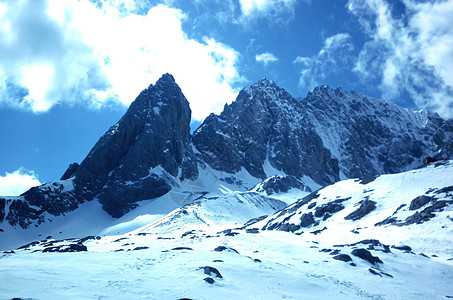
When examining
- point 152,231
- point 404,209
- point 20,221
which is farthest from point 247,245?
point 20,221

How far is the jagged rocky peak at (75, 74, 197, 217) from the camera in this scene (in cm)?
16825

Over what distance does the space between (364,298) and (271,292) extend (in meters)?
7.30

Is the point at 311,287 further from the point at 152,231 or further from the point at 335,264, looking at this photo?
the point at 152,231

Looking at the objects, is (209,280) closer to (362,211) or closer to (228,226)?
(362,211)

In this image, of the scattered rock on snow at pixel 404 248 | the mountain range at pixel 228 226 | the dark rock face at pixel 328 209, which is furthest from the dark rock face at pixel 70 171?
the scattered rock on snow at pixel 404 248

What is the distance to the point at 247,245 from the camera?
47.5 metres

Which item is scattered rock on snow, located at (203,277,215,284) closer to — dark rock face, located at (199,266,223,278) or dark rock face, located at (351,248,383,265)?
dark rock face, located at (199,266,223,278)

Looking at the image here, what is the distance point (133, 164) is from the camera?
6988 inches

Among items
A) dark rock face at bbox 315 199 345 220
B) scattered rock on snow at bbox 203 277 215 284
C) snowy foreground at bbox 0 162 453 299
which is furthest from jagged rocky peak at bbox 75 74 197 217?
scattered rock on snow at bbox 203 277 215 284

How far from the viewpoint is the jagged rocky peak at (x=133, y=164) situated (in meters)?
168

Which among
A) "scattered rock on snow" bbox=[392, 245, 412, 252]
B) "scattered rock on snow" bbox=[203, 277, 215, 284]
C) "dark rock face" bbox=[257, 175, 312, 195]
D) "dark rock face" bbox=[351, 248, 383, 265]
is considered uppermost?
"dark rock face" bbox=[257, 175, 312, 195]

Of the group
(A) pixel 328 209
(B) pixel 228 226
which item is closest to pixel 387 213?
(A) pixel 328 209

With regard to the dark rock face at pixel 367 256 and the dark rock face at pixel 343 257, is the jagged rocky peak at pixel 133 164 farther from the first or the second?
the dark rock face at pixel 367 256

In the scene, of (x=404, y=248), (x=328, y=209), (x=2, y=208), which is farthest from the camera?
(x=2, y=208)
